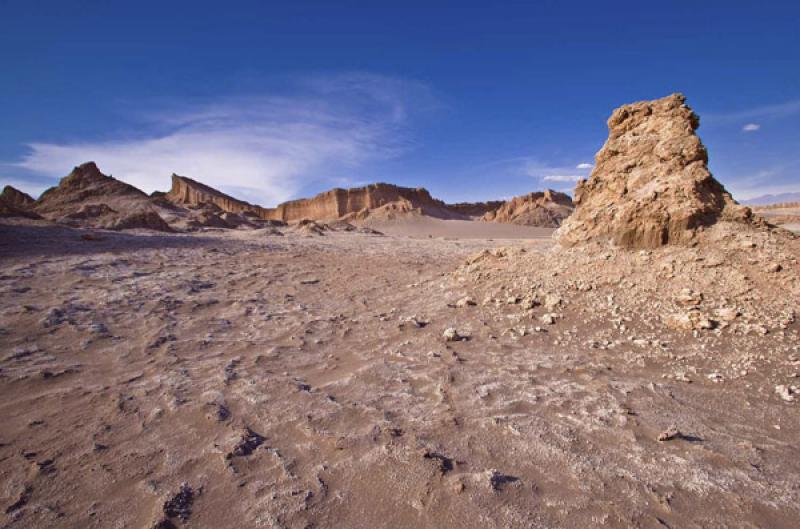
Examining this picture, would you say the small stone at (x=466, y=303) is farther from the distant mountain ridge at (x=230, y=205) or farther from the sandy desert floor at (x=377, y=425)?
the distant mountain ridge at (x=230, y=205)


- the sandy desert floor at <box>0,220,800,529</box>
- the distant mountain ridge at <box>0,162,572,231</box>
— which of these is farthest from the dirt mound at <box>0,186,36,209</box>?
the sandy desert floor at <box>0,220,800,529</box>

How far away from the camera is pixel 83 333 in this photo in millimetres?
4289

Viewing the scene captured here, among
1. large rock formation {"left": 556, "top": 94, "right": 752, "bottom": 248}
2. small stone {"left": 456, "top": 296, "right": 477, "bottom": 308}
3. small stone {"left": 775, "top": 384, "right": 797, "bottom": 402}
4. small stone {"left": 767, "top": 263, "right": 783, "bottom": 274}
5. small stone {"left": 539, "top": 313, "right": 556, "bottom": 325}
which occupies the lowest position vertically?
small stone {"left": 775, "top": 384, "right": 797, "bottom": 402}

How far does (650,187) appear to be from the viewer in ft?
17.8

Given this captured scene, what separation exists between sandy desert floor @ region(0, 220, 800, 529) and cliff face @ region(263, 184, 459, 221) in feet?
184

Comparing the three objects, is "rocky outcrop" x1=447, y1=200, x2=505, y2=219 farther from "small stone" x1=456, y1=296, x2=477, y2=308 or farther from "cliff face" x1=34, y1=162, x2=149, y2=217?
"small stone" x1=456, y1=296, x2=477, y2=308

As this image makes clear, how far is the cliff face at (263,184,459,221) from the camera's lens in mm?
64062

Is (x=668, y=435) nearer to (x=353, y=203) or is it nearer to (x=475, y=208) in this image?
(x=353, y=203)

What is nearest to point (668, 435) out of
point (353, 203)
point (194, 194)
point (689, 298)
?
point (689, 298)

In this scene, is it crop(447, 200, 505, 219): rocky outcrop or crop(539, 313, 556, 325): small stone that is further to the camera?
crop(447, 200, 505, 219): rocky outcrop

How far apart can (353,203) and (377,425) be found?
63604mm

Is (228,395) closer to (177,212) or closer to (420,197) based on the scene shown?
(177,212)

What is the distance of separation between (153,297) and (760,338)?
7026 millimetres

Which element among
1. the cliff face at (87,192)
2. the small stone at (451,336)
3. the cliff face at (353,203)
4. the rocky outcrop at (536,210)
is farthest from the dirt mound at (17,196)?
the rocky outcrop at (536,210)
